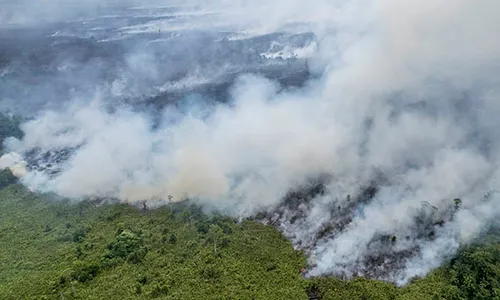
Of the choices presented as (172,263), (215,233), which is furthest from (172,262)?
(215,233)

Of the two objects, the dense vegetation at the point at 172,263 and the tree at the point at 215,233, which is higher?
the tree at the point at 215,233

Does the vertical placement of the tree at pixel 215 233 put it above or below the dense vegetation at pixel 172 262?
above

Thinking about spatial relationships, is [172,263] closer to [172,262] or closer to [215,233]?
[172,262]

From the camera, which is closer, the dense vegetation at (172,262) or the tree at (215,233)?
the dense vegetation at (172,262)

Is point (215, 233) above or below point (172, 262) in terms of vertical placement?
above

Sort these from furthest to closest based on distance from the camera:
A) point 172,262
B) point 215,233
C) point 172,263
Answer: point 215,233 < point 172,262 < point 172,263

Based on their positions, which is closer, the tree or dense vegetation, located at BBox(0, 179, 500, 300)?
dense vegetation, located at BBox(0, 179, 500, 300)

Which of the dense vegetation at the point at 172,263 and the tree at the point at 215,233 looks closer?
the dense vegetation at the point at 172,263

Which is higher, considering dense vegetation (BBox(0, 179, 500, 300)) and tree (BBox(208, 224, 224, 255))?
tree (BBox(208, 224, 224, 255))

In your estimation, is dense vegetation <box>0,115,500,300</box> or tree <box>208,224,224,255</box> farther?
tree <box>208,224,224,255</box>
